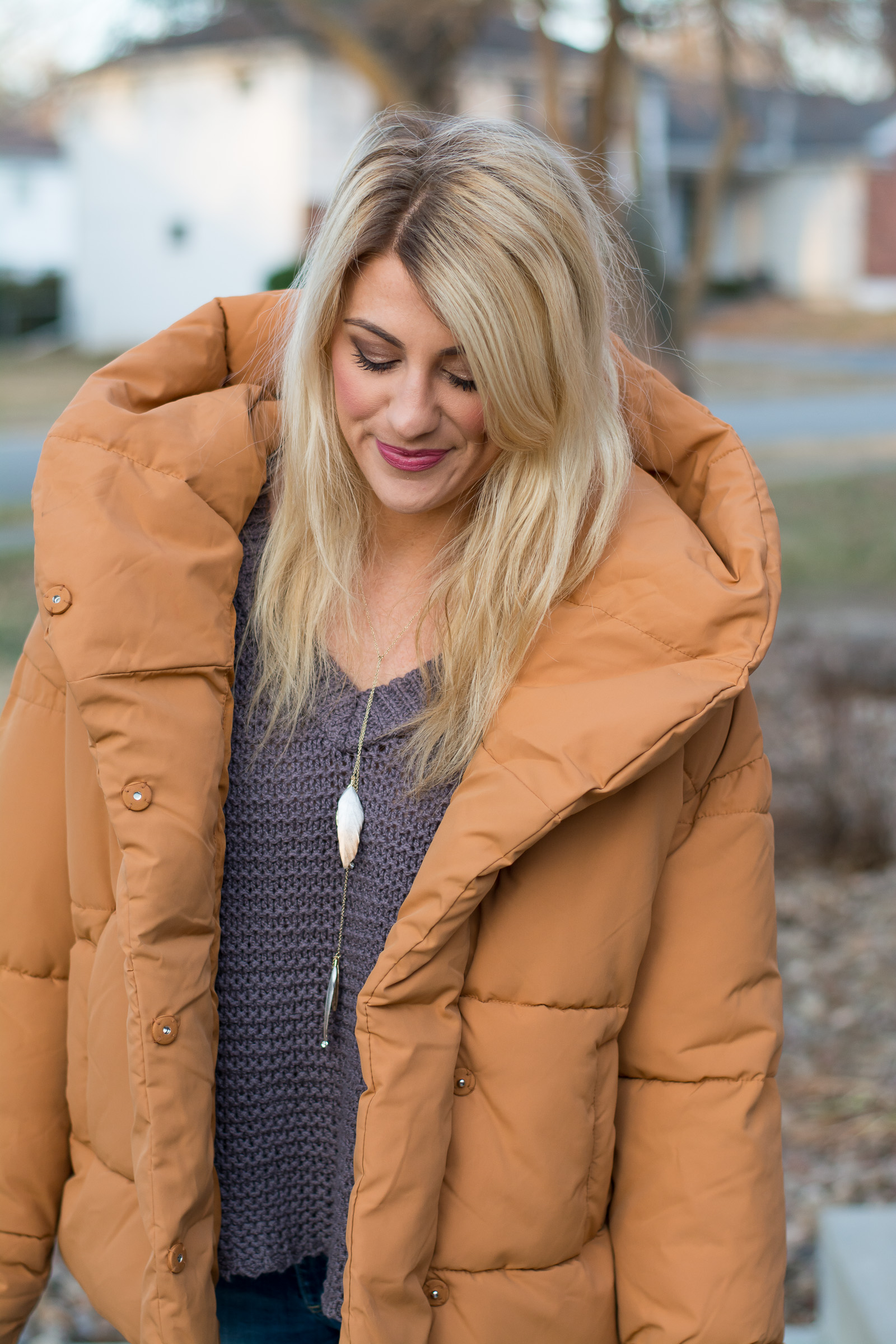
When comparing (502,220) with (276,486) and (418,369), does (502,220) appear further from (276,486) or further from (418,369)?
(276,486)

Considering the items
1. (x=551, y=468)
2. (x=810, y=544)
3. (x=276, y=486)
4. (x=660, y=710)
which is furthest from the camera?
(x=810, y=544)

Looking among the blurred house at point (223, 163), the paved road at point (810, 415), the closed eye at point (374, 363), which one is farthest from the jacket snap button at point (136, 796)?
the blurred house at point (223, 163)

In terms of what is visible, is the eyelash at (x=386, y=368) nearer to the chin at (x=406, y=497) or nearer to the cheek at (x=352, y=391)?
the cheek at (x=352, y=391)

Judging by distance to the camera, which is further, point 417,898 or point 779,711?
point 779,711

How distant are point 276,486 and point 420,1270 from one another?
1102 millimetres

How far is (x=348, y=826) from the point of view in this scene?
1610 mm

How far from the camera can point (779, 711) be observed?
20.4ft

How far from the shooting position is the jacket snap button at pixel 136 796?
1506 mm

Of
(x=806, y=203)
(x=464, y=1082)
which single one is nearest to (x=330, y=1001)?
(x=464, y=1082)

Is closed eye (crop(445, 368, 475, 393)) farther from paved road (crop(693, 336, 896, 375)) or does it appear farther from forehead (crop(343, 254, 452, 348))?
paved road (crop(693, 336, 896, 375))

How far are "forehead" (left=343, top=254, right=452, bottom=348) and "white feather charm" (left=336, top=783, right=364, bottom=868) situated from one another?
1.95 ft

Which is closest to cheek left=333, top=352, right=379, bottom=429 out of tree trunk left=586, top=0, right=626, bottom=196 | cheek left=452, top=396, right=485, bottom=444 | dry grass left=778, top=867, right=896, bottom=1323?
cheek left=452, top=396, right=485, bottom=444

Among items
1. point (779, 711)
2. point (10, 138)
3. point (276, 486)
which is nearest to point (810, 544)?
point (779, 711)

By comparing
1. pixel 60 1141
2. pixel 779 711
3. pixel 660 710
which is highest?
pixel 660 710
